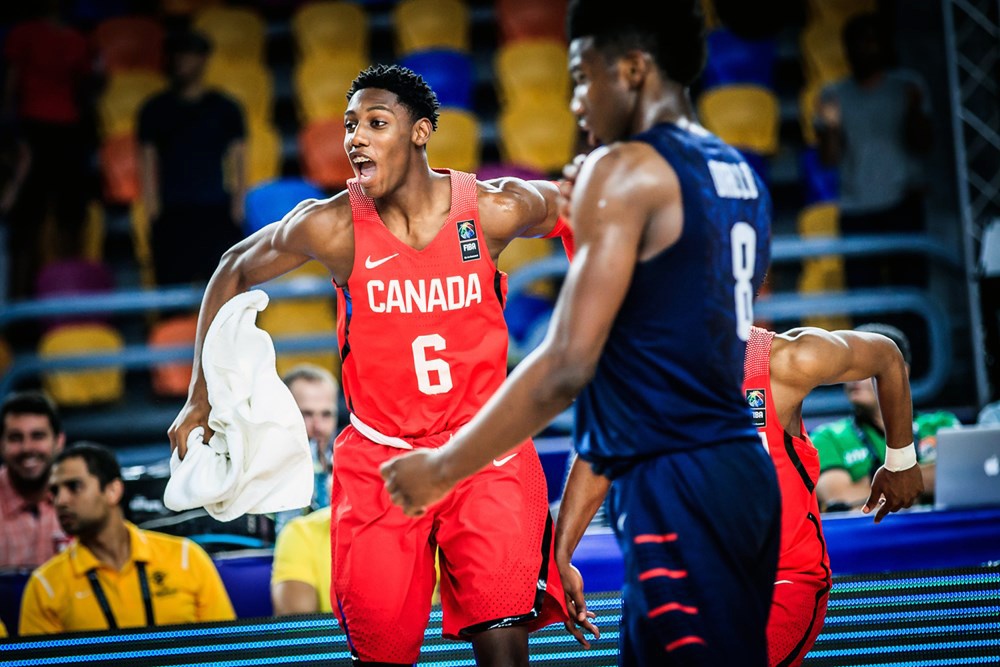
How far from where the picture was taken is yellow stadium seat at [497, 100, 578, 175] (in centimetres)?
775

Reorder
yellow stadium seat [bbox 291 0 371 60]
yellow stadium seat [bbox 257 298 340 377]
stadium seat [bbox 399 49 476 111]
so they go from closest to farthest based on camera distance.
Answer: yellow stadium seat [bbox 257 298 340 377] → stadium seat [bbox 399 49 476 111] → yellow stadium seat [bbox 291 0 371 60]

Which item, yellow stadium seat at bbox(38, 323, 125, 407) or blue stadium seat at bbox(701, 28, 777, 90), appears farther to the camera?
blue stadium seat at bbox(701, 28, 777, 90)

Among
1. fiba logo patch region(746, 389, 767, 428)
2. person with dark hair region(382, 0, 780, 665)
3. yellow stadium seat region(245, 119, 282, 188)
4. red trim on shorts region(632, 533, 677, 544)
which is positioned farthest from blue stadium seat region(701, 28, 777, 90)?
red trim on shorts region(632, 533, 677, 544)

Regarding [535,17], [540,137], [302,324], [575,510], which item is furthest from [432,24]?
[575,510]

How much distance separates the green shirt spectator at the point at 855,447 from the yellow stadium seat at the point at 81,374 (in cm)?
449

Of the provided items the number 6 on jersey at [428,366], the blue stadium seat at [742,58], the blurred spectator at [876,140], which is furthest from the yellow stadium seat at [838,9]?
the number 6 on jersey at [428,366]

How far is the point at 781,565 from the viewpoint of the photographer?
10.3ft

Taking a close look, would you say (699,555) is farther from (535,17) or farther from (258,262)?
(535,17)

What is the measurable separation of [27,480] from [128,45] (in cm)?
411

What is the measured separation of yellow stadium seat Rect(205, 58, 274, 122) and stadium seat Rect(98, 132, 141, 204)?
69 centimetres

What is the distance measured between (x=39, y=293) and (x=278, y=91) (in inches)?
88.0

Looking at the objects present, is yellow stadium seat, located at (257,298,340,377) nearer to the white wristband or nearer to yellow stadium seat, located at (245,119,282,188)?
yellow stadium seat, located at (245,119,282,188)

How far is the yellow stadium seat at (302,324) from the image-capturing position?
24.1 feet

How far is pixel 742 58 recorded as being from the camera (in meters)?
7.75
